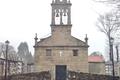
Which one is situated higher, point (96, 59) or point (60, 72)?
point (96, 59)

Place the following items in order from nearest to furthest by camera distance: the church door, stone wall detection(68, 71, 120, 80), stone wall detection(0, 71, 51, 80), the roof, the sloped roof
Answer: stone wall detection(68, 71, 120, 80)
stone wall detection(0, 71, 51, 80)
the church door
the sloped roof
the roof

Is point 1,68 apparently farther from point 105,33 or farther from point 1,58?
point 105,33

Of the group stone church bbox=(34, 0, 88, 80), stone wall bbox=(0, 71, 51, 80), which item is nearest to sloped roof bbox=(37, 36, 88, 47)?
stone church bbox=(34, 0, 88, 80)

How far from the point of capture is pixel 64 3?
4981cm

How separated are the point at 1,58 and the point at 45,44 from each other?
15.6 meters

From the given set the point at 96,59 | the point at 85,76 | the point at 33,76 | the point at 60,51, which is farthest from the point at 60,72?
the point at 96,59

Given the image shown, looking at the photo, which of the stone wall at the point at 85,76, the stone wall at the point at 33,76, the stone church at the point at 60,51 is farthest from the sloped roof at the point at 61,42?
the stone wall at the point at 33,76

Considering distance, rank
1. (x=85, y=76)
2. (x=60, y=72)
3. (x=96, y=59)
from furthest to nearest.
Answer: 1. (x=96, y=59)
2. (x=60, y=72)
3. (x=85, y=76)

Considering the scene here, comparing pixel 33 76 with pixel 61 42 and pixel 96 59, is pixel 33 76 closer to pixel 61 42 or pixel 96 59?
pixel 61 42

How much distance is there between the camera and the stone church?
49.1 metres

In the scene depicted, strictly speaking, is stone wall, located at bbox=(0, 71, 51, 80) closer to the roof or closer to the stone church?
the stone church

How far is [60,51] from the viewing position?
162 ft

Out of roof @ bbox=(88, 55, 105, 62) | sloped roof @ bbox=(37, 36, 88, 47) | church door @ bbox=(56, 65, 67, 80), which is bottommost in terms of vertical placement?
church door @ bbox=(56, 65, 67, 80)

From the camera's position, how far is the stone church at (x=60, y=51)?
49.1m
